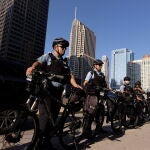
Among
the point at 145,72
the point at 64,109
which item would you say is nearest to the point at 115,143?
the point at 64,109

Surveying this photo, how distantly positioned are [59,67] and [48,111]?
80 centimetres

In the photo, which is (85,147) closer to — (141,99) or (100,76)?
(100,76)

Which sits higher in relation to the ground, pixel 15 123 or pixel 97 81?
pixel 97 81

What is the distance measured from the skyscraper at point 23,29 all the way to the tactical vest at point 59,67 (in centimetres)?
13159

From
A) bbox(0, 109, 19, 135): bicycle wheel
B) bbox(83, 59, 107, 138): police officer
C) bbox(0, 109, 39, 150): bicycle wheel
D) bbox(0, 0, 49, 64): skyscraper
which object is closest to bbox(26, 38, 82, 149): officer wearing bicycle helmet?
bbox(0, 109, 39, 150): bicycle wheel

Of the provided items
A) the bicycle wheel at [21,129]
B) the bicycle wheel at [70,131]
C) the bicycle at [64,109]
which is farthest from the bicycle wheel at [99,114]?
the bicycle wheel at [21,129]

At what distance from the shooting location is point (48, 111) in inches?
179

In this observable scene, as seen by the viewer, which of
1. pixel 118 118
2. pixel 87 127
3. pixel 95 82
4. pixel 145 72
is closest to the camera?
pixel 87 127

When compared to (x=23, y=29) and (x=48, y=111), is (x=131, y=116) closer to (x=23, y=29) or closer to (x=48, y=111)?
(x=48, y=111)

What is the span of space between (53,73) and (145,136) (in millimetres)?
3810

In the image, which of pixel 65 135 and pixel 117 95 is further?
pixel 117 95

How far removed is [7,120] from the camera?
368 cm

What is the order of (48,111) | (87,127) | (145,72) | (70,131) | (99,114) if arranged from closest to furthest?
(48,111)
(70,131)
(87,127)
(99,114)
(145,72)

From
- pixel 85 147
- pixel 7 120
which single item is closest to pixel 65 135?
pixel 85 147
